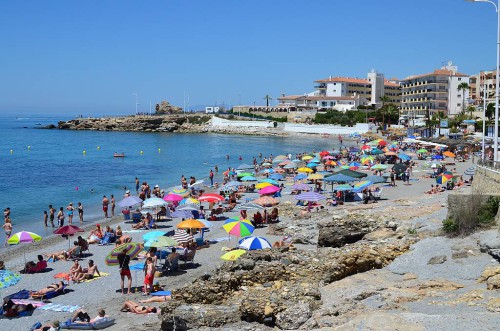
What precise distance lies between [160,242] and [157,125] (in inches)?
4766

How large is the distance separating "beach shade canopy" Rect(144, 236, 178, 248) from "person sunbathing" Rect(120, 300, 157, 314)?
10.4 ft

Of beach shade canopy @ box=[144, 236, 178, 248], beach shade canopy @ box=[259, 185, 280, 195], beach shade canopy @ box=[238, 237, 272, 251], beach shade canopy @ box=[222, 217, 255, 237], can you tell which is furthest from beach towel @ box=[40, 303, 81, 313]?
beach shade canopy @ box=[259, 185, 280, 195]

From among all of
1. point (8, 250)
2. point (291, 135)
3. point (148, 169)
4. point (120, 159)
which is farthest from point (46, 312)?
point (291, 135)

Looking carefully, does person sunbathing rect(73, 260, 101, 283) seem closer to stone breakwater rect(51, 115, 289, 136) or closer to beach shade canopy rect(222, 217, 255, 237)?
beach shade canopy rect(222, 217, 255, 237)

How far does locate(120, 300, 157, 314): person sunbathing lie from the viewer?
12.9 metres

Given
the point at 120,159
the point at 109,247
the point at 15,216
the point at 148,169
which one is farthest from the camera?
the point at 120,159

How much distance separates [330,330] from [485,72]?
105 meters

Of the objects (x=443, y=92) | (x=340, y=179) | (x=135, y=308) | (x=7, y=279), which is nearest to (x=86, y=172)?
(x=340, y=179)

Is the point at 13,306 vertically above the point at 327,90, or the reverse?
the point at 327,90

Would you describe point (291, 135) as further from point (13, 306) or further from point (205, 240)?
point (13, 306)

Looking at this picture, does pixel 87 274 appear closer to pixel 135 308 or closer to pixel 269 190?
pixel 135 308

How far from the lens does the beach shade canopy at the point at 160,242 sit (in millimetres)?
16141

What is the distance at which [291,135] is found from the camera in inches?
4149

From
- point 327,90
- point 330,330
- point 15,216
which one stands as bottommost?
point 15,216
